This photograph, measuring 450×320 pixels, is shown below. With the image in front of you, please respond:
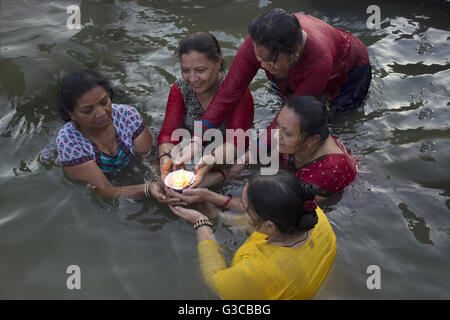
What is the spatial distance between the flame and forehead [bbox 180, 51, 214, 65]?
99 cm

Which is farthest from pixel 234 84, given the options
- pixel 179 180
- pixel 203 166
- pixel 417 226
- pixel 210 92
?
pixel 417 226

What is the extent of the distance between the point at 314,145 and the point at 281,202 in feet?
3.99

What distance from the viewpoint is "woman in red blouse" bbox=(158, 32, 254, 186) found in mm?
3752

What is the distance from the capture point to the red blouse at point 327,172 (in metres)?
3.52

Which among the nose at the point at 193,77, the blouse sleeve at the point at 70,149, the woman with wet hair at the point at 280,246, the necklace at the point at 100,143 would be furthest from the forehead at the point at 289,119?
the blouse sleeve at the point at 70,149

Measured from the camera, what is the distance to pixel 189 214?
3.63m

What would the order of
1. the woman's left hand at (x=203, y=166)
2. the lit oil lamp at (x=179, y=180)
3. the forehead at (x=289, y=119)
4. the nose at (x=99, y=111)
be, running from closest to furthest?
the forehead at (x=289, y=119) → the nose at (x=99, y=111) → the lit oil lamp at (x=179, y=180) → the woman's left hand at (x=203, y=166)

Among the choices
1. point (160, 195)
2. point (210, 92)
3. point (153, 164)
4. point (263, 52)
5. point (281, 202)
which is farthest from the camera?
point (153, 164)

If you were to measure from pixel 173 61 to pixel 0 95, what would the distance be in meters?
2.39

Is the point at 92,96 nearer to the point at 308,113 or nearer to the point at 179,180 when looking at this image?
the point at 179,180

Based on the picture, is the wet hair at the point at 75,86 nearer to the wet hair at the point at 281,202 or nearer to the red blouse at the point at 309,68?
the red blouse at the point at 309,68

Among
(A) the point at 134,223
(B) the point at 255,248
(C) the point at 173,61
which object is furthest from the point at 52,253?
(C) the point at 173,61

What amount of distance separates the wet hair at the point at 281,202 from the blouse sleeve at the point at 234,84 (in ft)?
5.13

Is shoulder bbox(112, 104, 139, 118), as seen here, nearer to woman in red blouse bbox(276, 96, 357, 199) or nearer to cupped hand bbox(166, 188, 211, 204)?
cupped hand bbox(166, 188, 211, 204)
